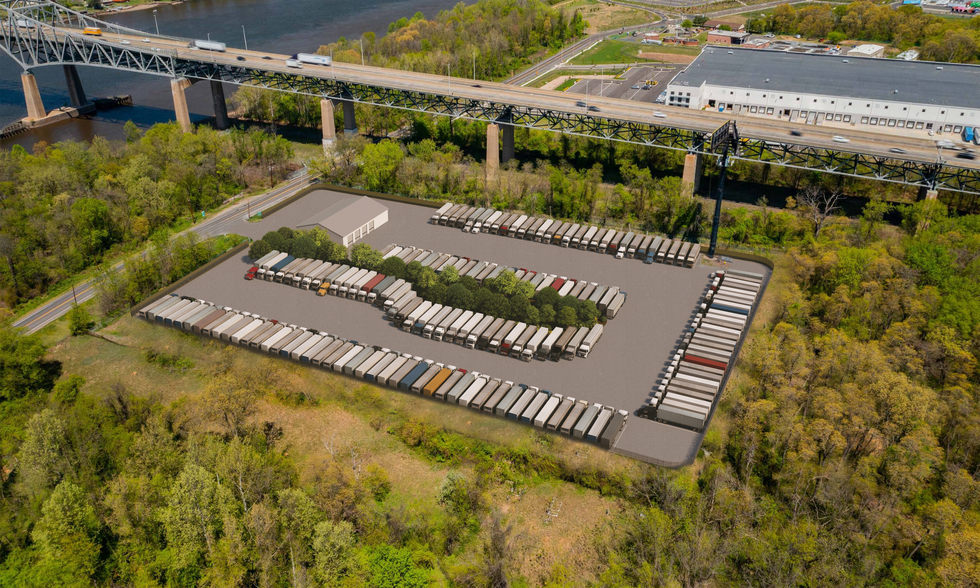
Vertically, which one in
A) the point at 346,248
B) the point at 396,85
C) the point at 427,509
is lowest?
the point at 427,509

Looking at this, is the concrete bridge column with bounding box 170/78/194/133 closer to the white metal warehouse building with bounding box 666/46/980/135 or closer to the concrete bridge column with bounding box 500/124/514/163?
the concrete bridge column with bounding box 500/124/514/163

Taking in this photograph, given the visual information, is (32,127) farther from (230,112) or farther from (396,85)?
(396,85)

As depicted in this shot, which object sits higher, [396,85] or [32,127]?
[396,85]

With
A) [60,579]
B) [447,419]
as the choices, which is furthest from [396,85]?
[60,579]

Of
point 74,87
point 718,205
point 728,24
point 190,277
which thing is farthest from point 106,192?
point 728,24

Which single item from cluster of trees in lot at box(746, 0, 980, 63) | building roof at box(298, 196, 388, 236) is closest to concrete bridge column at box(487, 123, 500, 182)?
building roof at box(298, 196, 388, 236)

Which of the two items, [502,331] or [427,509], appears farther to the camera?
[502,331]
